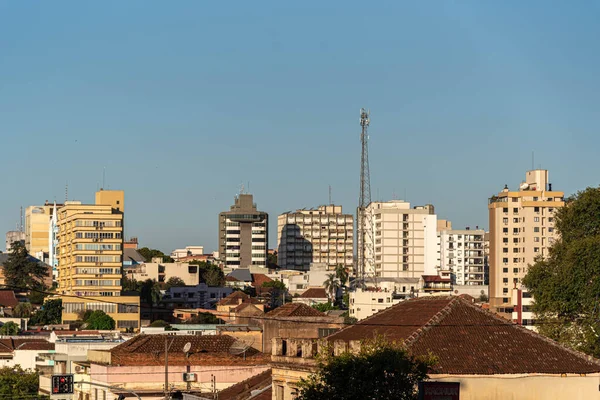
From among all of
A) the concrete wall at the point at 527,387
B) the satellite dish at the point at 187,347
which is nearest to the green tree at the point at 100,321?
the satellite dish at the point at 187,347

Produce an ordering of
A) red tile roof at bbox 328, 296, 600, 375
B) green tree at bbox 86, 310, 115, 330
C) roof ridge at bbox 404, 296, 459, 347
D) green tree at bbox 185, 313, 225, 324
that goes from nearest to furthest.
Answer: red tile roof at bbox 328, 296, 600, 375 < roof ridge at bbox 404, 296, 459, 347 < green tree at bbox 86, 310, 115, 330 < green tree at bbox 185, 313, 225, 324

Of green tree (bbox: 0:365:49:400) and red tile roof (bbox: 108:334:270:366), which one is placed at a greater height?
red tile roof (bbox: 108:334:270:366)

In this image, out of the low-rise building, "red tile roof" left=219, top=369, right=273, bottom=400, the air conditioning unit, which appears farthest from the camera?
the low-rise building

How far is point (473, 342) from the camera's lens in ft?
157

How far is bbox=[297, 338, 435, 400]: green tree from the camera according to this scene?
42812mm

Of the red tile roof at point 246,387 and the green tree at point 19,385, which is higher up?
the red tile roof at point 246,387

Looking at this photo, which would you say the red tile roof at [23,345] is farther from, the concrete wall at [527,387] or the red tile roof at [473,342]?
the concrete wall at [527,387]

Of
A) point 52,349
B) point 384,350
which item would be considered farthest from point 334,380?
point 52,349

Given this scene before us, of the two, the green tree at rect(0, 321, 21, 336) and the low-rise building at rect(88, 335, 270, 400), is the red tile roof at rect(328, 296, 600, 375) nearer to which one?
the low-rise building at rect(88, 335, 270, 400)

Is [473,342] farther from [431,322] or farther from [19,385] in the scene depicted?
[19,385]

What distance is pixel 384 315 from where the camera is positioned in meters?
53.0

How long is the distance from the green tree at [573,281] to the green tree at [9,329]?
80.4 metres

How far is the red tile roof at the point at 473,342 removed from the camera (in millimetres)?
46562

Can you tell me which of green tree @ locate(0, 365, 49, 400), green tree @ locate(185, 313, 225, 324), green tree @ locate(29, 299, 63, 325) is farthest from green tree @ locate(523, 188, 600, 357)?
green tree @ locate(29, 299, 63, 325)
